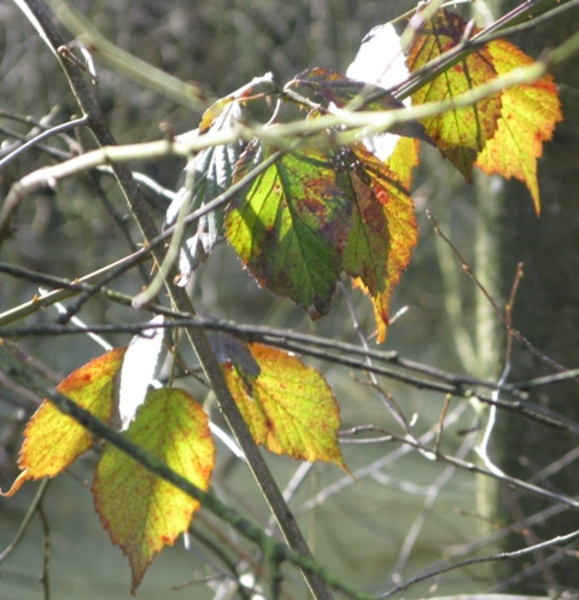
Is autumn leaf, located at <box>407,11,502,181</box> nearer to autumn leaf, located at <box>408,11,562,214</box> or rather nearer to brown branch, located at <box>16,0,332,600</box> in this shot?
autumn leaf, located at <box>408,11,562,214</box>

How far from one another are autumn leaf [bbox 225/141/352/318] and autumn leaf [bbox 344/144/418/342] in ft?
0.09

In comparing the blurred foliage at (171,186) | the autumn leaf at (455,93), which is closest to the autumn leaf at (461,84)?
A: the autumn leaf at (455,93)

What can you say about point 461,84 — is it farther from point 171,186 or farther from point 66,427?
point 171,186

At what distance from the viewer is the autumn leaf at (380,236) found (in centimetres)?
59

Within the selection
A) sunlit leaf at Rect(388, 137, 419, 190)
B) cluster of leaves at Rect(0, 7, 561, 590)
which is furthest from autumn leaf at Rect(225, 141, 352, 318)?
sunlit leaf at Rect(388, 137, 419, 190)

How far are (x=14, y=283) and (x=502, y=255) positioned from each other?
227cm

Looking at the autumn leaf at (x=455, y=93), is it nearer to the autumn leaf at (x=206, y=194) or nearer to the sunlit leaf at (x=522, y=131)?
the sunlit leaf at (x=522, y=131)

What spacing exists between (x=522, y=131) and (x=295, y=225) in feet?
0.85

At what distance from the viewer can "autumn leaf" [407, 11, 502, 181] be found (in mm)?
652

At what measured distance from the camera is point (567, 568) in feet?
4.98

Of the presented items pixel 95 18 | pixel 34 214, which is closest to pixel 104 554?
pixel 34 214

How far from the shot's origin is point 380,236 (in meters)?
0.60

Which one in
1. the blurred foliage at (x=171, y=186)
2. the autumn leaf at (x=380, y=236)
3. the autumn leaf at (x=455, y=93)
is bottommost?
the blurred foliage at (x=171, y=186)

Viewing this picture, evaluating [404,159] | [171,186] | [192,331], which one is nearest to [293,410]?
[192,331]
